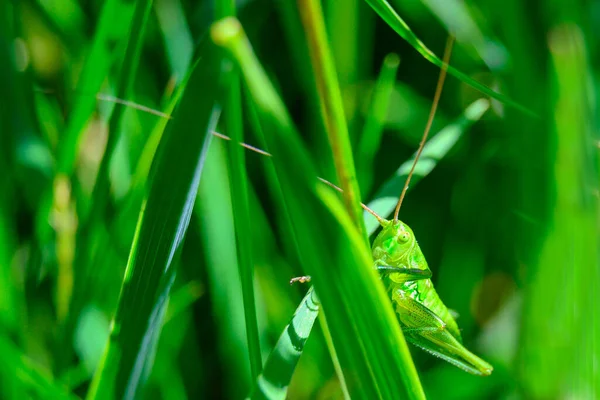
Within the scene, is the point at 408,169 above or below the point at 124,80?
below

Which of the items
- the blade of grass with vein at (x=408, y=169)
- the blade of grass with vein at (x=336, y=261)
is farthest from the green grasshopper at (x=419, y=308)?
the blade of grass with vein at (x=336, y=261)

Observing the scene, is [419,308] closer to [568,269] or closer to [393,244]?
[393,244]

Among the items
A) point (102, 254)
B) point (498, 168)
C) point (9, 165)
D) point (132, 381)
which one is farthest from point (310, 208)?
point (498, 168)

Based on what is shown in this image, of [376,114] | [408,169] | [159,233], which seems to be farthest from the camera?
[376,114]

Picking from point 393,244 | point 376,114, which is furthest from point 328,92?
point 376,114

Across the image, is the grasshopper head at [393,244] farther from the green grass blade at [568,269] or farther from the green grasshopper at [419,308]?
the green grass blade at [568,269]

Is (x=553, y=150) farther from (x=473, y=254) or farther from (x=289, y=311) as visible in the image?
(x=473, y=254)

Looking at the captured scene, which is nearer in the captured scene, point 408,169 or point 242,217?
point 242,217
